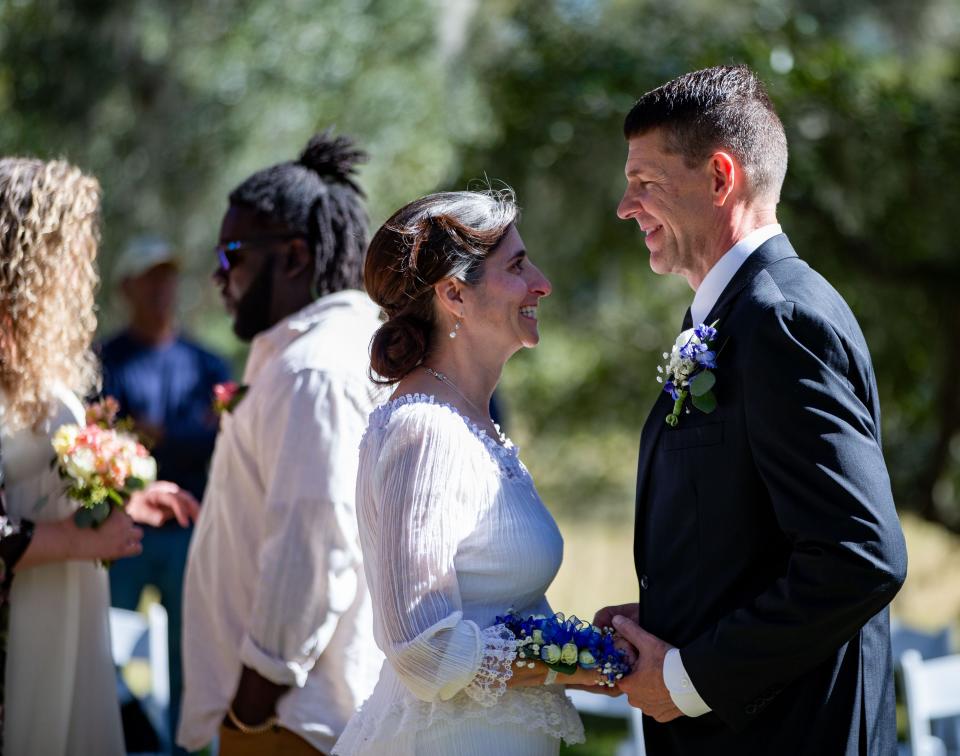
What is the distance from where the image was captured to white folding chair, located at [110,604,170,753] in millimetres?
4035

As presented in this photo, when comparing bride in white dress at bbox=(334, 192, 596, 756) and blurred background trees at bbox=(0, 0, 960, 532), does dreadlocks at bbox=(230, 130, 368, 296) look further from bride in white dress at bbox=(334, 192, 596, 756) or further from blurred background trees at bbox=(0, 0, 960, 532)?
blurred background trees at bbox=(0, 0, 960, 532)

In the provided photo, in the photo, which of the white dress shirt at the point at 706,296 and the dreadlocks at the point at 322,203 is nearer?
the white dress shirt at the point at 706,296

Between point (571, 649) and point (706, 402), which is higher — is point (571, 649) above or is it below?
below

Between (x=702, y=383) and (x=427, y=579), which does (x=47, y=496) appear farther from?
(x=702, y=383)

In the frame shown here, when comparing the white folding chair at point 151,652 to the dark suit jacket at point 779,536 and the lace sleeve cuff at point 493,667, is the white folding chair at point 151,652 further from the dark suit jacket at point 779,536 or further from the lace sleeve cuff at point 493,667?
the dark suit jacket at point 779,536

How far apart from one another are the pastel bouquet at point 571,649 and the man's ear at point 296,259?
1.42 meters

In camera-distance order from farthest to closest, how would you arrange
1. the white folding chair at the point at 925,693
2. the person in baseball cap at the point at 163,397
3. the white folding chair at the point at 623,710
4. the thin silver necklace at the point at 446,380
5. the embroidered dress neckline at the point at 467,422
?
the person in baseball cap at the point at 163,397
the white folding chair at the point at 623,710
the white folding chair at the point at 925,693
the thin silver necklace at the point at 446,380
the embroidered dress neckline at the point at 467,422

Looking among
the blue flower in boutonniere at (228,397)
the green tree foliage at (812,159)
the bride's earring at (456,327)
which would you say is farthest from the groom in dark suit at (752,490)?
the green tree foliage at (812,159)

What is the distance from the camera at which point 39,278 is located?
2.95 meters

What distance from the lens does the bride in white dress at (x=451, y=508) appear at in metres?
2.21

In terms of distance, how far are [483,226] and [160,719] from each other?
98.7 inches

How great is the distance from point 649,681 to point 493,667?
0.30 metres

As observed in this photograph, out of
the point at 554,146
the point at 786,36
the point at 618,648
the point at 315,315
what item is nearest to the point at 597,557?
the point at 554,146

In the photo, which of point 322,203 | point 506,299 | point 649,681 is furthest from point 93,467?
point 649,681
